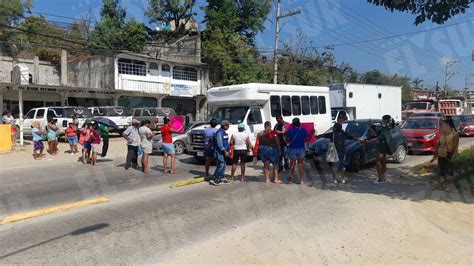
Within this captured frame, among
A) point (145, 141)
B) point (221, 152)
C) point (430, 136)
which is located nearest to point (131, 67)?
point (145, 141)

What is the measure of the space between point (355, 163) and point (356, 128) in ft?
5.82

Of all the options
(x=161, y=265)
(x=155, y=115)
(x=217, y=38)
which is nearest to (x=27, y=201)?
(x=161, y=265)

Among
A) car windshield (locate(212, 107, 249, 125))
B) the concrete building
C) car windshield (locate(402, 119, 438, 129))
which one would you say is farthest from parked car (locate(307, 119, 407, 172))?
the concrete building

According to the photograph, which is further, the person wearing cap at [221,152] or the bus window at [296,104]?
the bus window at [296,104]

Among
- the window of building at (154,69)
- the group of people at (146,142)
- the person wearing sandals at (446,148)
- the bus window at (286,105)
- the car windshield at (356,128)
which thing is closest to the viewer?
the person wearing sandals at (446,148)

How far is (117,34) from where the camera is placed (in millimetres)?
39938

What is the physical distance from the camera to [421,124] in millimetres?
16406

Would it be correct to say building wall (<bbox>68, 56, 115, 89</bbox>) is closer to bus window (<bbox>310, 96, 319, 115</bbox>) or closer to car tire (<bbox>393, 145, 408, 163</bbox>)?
bus window (<bbox>310, 96, 319, 115</bbox>)

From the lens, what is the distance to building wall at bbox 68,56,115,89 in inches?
1263

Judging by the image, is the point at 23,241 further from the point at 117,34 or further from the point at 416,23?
the point at 117,34

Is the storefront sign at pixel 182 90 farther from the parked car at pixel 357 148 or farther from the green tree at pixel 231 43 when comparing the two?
the parked car at pixel 357 148

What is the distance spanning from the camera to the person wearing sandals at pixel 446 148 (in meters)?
8.90

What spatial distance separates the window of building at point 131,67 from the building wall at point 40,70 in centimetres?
729

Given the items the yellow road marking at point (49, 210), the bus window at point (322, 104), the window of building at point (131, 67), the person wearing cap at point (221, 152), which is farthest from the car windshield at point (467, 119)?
the yellow road marking at point (49, 210)
